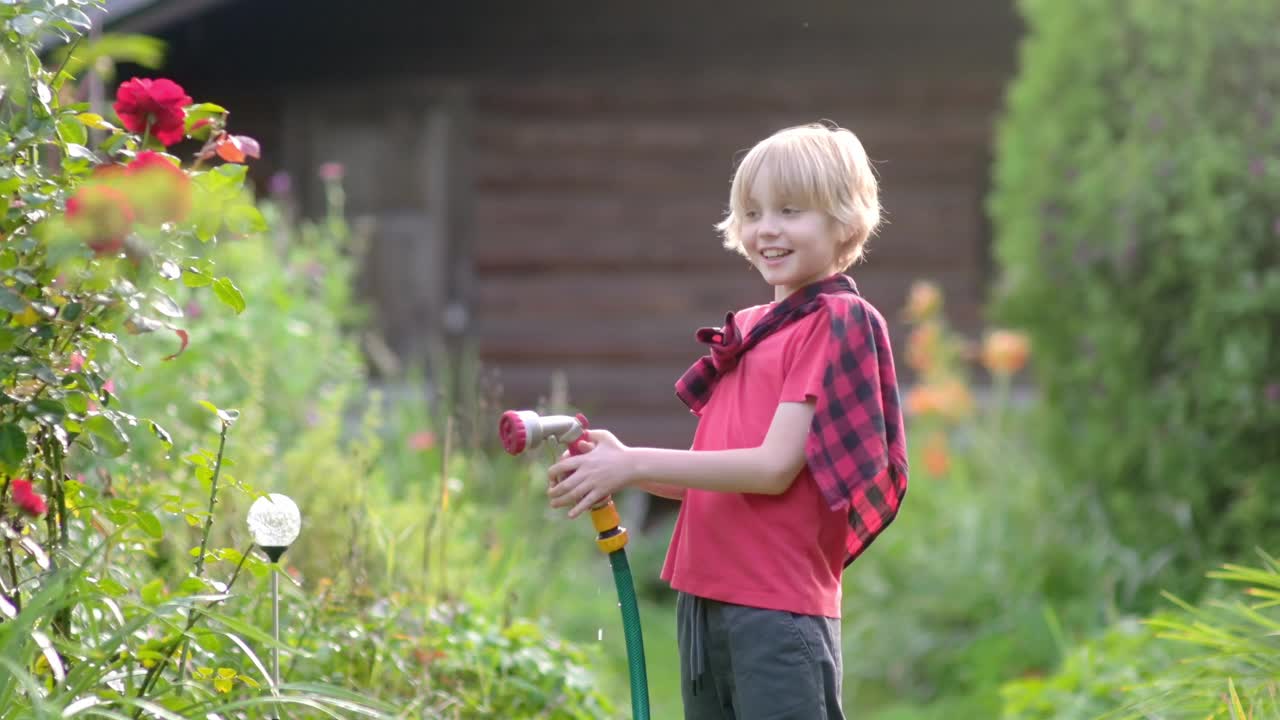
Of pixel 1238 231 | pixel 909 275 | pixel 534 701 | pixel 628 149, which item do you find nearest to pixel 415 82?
pixel 628 149

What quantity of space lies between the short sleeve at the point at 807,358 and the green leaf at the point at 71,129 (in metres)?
1.05

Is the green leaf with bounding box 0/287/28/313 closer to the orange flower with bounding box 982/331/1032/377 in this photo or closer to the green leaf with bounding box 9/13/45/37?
the green leaf with bounding box 9/13/45/37

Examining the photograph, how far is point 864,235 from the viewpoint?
2096mm

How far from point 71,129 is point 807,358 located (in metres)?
1.09

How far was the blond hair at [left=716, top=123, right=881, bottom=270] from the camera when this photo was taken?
6.51 ft

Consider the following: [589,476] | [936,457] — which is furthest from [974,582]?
[589,476]

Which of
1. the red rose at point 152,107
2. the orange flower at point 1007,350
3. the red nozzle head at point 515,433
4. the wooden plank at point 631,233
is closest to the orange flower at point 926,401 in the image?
the orange flower at point 1007,350

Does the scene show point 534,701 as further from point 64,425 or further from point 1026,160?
point 1026,160

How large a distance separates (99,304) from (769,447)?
926mm

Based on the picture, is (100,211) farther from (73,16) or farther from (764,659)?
(764,659)

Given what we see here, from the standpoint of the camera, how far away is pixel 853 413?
1.95m

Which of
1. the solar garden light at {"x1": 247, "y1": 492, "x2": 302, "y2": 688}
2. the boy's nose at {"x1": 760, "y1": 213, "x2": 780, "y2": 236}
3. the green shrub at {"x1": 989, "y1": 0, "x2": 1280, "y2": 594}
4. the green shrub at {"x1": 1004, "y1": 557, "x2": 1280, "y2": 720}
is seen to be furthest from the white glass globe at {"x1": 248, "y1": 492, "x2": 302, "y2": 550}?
the green shrub at {"x1": 989, "y1": 0, "x2": 1280, "y2": 594}

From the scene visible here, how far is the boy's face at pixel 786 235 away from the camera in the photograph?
201 centimetres

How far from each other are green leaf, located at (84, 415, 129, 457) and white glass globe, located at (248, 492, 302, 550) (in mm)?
199
